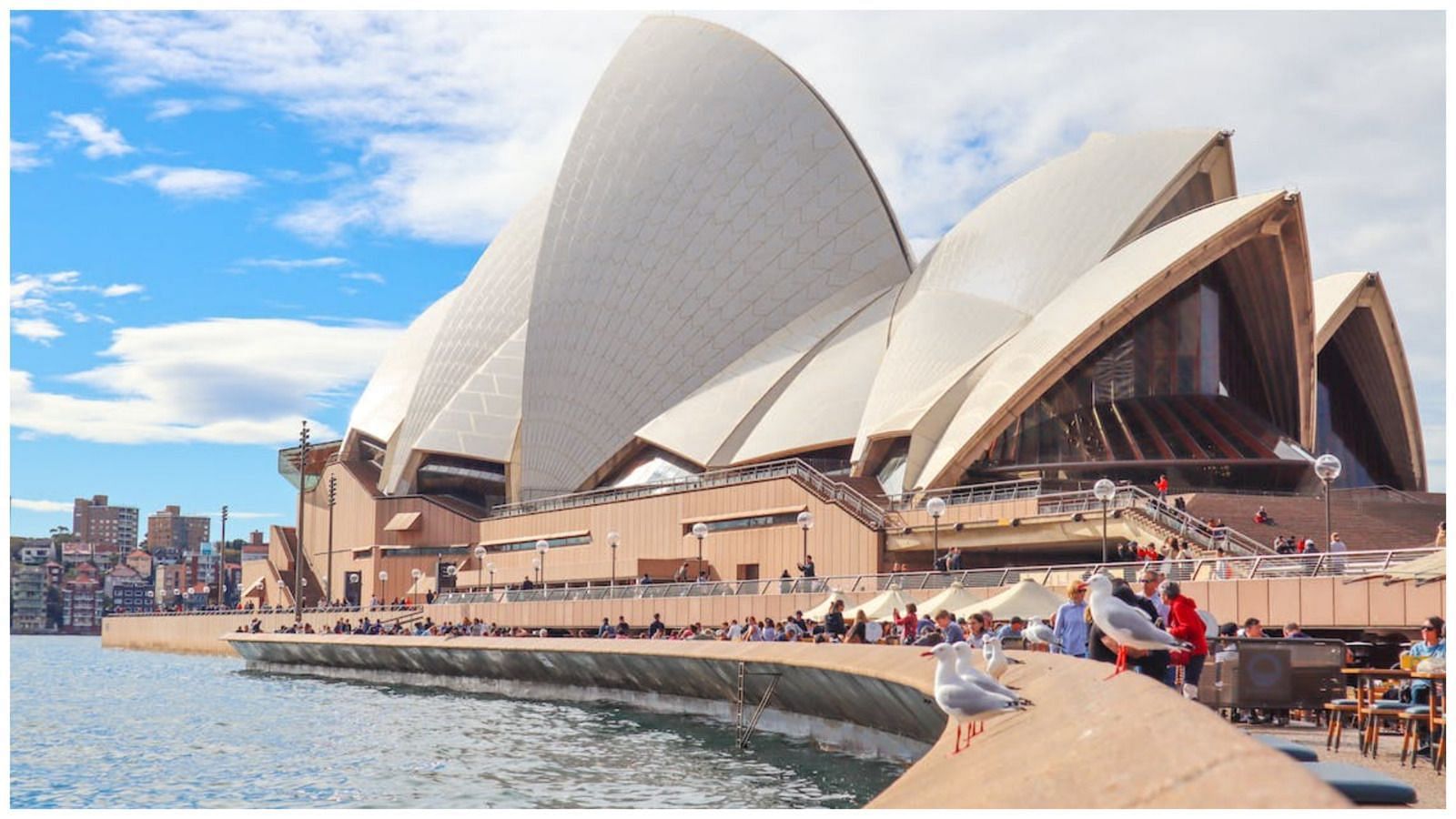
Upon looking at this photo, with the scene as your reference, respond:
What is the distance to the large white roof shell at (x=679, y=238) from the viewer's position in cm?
4469

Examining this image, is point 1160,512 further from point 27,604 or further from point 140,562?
point 140,562

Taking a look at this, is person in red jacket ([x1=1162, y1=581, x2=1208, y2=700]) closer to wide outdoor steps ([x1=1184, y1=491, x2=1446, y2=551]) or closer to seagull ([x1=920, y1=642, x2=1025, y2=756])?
seagull ([x1=920, y1=642, x2=1025, y2=756])

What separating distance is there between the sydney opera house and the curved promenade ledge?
8771 mm

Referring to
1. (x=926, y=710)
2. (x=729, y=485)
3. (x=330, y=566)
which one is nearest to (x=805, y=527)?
(x=729, y=485)

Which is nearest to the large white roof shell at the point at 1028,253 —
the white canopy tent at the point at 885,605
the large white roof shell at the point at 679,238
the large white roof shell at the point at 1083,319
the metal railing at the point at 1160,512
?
the large white roof shell at the point at 1083,319

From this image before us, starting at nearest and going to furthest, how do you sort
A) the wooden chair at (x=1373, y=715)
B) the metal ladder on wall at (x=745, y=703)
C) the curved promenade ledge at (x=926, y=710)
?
1. the curved promenade ledge at (x=926, y=710)
2. the wooden chair at (x=1373, y=715)
3. the metal ladder on wall at (x=745, y=703)

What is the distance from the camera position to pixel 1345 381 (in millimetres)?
42719

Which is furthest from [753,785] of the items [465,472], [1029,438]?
[465,472]

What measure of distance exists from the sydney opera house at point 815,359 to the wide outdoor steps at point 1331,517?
2.39 meters

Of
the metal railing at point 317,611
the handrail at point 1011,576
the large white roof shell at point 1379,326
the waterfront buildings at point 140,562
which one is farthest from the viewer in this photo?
the waterfront buildings at point 140,562

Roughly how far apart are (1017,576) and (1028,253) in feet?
52.2

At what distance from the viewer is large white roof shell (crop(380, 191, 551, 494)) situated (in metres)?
55.0

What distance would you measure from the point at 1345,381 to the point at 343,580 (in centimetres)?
3464

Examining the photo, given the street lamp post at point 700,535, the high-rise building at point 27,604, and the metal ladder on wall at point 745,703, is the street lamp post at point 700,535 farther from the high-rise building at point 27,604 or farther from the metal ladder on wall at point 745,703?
the high-rise building at point 27,604
